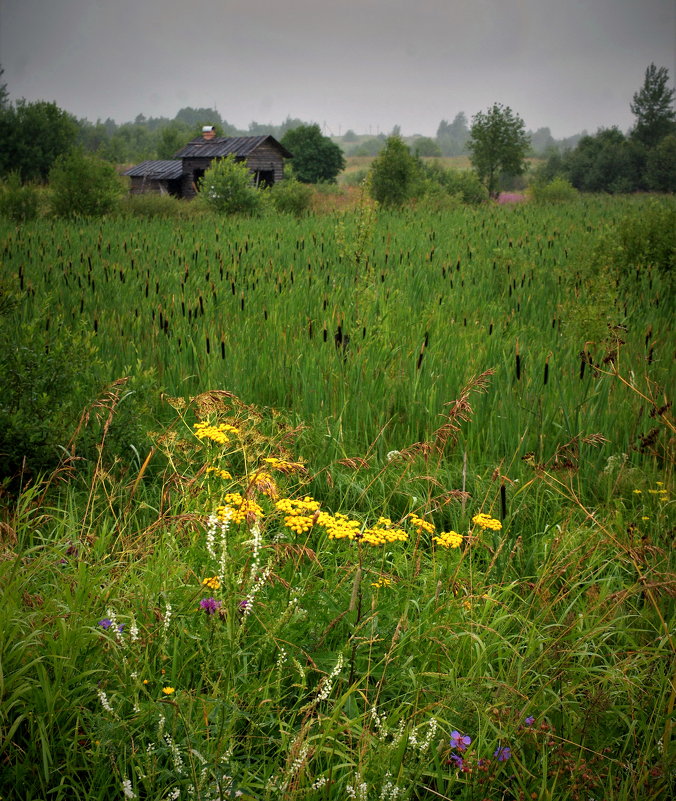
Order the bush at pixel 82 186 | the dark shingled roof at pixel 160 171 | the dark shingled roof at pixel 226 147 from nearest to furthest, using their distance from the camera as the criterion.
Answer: the bush at pixel 82 186, the dark shingled roof at pixel 226 147, the dark shingled roof at pixel 160 171

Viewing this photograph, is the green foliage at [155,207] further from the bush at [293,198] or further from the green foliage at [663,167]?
the green foliage at [663,167]

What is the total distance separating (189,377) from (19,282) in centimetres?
311

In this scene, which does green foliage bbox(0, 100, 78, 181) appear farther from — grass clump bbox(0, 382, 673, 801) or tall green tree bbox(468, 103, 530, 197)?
grass clump bbox(0, 382, 673, 801)

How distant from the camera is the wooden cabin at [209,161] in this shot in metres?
36.9

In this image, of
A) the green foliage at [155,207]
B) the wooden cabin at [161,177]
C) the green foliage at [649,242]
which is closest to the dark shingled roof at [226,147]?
the wooden cabin at [161,177]

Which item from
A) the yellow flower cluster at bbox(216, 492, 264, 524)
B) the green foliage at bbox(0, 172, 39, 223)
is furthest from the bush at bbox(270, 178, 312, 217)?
the yellow flower cluster at bbox(216, 492, 264, 524)

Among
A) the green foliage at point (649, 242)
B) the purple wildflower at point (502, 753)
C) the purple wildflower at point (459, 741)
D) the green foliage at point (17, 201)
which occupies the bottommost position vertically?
the purple wildflower at point (502, 753)

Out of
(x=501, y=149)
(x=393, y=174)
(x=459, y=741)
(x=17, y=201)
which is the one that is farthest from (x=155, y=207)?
(x=501, y=149)

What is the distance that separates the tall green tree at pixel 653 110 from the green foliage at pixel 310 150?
34.0 metres

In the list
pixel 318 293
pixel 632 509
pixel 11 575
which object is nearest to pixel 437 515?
pixel 632 509

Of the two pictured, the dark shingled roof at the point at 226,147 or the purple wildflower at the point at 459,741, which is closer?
the purple wildflower at the point at 459,741

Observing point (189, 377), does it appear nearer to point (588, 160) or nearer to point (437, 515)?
Answer: point (437, 515)

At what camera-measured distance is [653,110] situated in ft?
217

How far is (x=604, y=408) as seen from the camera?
4301 millimetres
